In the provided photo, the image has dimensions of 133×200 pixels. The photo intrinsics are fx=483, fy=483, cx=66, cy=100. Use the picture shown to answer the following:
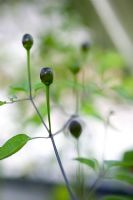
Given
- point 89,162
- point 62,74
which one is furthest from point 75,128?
point 62,74

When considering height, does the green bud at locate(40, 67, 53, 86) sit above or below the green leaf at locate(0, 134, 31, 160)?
above

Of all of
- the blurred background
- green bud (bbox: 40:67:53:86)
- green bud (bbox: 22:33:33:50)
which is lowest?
the blurred background

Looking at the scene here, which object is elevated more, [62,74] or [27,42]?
[27,42]

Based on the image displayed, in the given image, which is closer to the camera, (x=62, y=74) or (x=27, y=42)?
(x=27, y=42)

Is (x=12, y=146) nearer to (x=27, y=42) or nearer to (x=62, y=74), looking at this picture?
(x=27, y=42)

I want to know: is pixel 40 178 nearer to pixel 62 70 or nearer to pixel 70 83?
pixel 62 70
